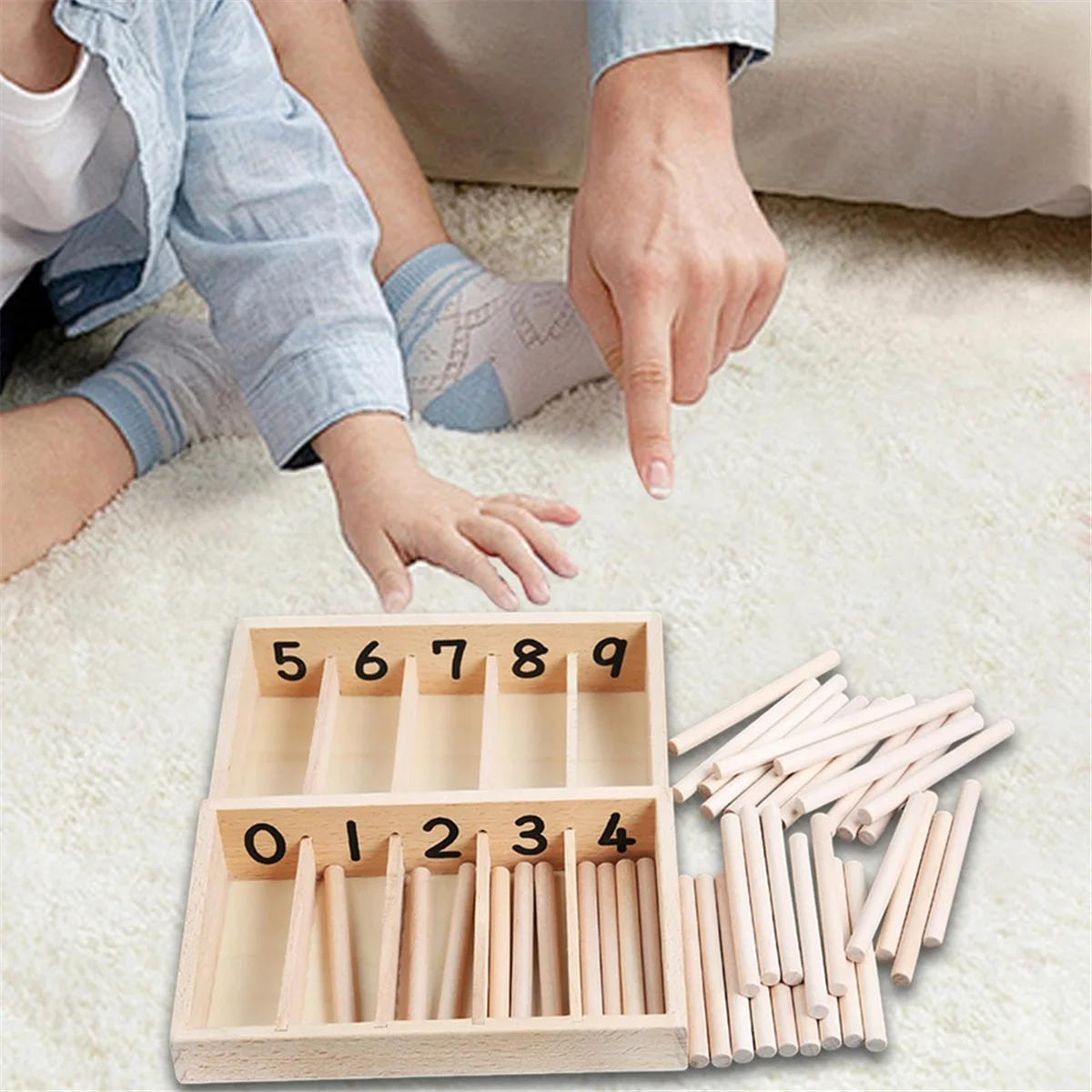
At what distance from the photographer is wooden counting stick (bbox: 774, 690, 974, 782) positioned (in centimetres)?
89

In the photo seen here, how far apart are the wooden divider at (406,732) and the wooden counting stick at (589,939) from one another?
10cm

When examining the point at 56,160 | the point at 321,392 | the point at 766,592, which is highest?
the point at 56,160

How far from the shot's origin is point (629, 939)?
2.64 ft

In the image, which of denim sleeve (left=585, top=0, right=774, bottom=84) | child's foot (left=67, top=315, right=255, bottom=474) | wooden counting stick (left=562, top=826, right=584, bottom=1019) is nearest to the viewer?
wooden counting stick (left=562, top=826, right=584, bottom=1019)

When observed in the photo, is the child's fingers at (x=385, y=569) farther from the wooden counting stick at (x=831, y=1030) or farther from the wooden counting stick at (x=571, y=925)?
the wooden counting stick at (x=831, y=1030)

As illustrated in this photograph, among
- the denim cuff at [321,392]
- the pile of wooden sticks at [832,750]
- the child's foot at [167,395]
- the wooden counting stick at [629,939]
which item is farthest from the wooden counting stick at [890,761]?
the child's foot at [167,395]

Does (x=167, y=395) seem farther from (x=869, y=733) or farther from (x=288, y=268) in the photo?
(x=869, y=733)

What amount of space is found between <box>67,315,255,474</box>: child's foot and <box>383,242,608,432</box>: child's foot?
12cm

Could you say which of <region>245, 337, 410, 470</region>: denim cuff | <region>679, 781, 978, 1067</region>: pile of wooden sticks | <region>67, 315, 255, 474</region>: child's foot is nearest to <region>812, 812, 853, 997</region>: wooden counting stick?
<region>679, 781, 978, 1067</region>: pile of wooden sticks

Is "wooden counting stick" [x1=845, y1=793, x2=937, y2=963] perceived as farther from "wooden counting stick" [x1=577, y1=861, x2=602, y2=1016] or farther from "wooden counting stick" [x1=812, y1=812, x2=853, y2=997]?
"wooden counting stick" [x1=577, y1=861, x2=602, y2=1016]

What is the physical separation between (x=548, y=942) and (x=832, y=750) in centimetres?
19

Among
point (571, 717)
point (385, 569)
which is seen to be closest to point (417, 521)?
point (385, 569)

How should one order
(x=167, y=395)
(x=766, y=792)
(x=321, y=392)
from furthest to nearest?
(x=167, y=395)
(x=321, y=392)
(x=766, y=792)

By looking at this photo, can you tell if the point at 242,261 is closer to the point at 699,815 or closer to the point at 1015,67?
the point at 699,815
